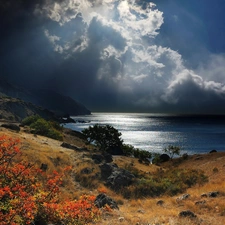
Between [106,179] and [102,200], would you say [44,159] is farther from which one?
[102,200]

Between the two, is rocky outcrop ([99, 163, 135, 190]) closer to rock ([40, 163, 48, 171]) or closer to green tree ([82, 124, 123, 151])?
rock ([40, 163, 48, 171])

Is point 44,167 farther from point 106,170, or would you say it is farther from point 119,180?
point 119,180

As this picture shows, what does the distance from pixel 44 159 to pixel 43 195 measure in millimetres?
17508

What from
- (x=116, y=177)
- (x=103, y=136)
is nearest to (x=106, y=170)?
(x=116, y=177)

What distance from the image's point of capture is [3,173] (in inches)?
474

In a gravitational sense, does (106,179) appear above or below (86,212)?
below

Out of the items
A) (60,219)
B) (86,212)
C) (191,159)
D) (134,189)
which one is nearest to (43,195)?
(60,219)

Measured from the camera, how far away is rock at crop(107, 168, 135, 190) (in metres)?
26.2

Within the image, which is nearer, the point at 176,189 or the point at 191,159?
the point at 176,189

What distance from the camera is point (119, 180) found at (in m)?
26.7

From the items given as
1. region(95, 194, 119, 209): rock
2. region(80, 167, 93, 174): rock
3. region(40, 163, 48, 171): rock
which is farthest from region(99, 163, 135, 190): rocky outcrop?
region(95, 194, 119, 209): rock

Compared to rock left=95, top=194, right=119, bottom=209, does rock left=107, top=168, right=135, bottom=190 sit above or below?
below

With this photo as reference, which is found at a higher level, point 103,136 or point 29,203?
point 29,203

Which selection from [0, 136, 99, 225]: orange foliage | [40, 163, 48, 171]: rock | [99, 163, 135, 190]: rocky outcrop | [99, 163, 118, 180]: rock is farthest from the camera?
[99, 163, 118, 180]: rock
